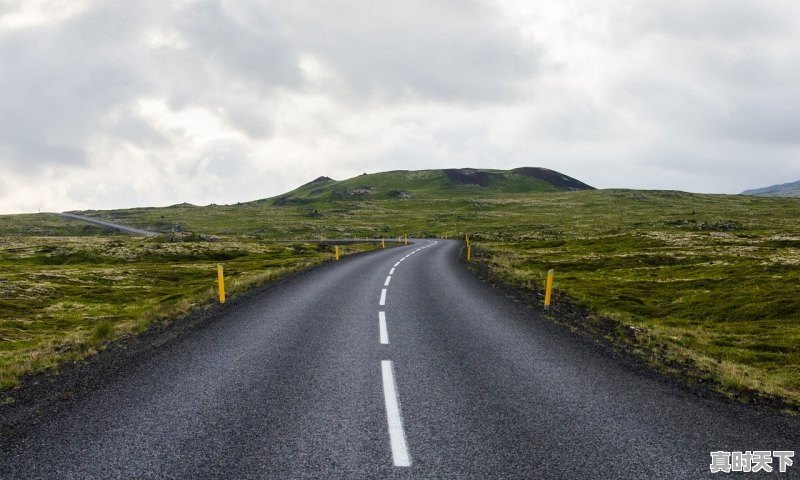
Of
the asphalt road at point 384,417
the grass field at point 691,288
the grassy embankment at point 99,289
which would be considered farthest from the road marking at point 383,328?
the grassy embankment at point 99,289

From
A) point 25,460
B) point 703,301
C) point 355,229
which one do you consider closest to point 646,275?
point 703,301

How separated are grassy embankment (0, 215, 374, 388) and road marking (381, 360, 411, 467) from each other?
7462 mm

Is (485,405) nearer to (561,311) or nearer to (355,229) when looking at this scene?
(561,311)

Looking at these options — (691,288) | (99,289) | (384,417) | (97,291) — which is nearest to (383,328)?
(384,417)

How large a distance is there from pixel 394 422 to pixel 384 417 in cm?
22

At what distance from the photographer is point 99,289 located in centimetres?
3103

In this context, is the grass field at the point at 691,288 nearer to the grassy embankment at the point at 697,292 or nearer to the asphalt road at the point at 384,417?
the grassy embankment at the point at 697,292

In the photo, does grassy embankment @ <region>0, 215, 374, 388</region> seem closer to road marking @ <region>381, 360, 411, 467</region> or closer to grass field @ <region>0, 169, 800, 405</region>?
grass field @ <region>0, 169, 800, 405</region>

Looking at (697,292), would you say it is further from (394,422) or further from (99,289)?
(99,289)

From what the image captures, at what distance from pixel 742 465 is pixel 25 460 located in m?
8.71

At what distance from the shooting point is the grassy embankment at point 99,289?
13.6 m

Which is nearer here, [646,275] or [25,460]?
[25,460]

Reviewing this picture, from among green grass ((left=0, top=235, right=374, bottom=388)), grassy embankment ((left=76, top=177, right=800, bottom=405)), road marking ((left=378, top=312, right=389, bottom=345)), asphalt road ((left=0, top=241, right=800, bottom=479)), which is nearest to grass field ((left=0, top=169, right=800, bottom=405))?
grassy embankment ((left=76, top=177, right=800, bottom=405))

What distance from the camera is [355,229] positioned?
11050 cm
